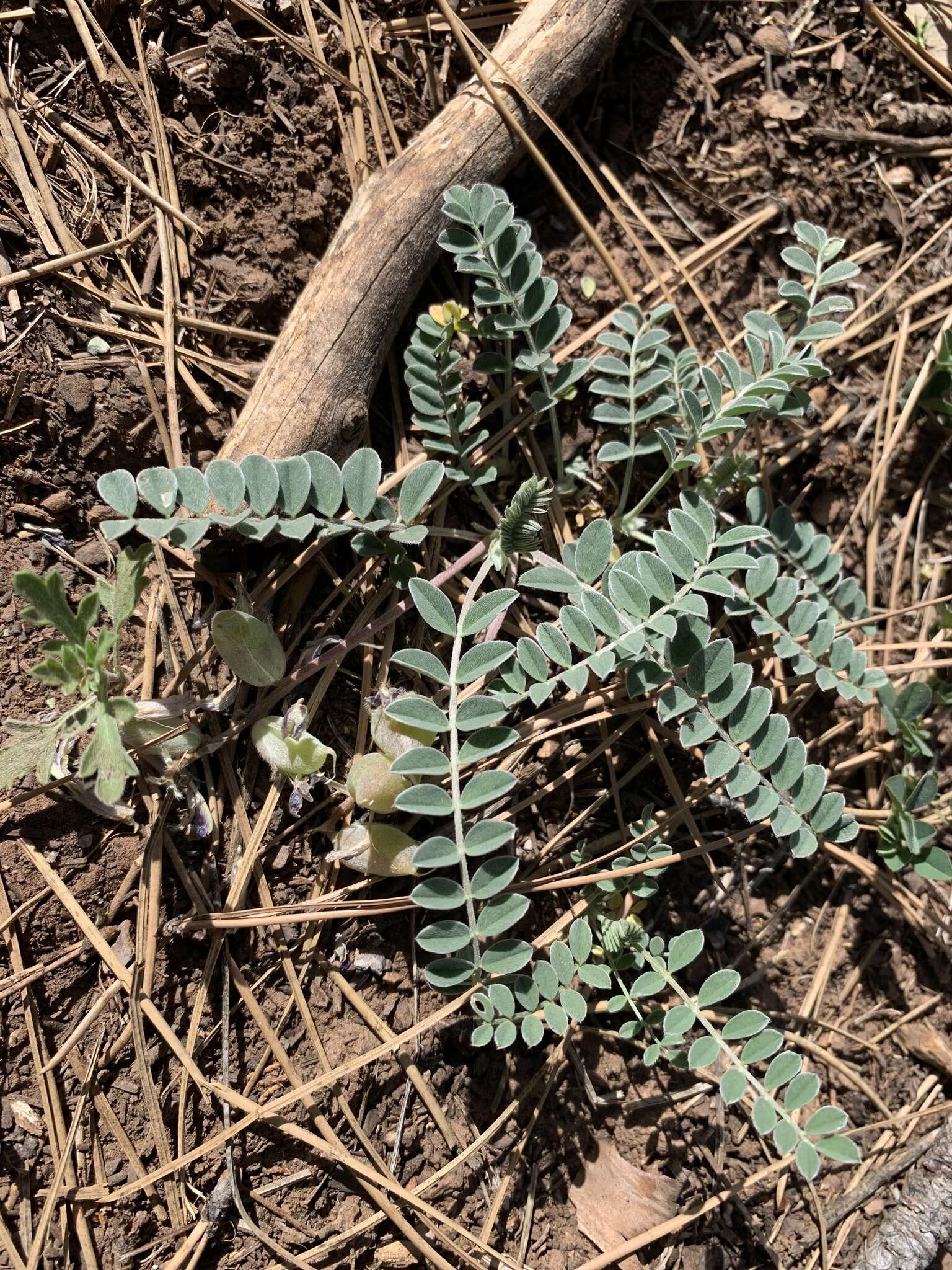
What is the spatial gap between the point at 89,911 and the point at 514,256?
168cm

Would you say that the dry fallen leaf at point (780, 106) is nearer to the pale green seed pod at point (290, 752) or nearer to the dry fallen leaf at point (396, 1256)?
the pale green seed pod at point (290, 752)

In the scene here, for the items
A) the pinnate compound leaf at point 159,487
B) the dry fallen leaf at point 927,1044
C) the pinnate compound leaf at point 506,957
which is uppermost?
the pinnate compound leaf at point 159,487

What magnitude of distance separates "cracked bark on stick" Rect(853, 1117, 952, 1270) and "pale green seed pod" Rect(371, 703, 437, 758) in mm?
1535

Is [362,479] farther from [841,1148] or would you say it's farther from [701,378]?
[841,1148]

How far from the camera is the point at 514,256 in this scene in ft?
6.56

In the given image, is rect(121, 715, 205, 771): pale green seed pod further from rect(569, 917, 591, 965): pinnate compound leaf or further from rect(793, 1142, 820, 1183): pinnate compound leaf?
rect(793, 1142, 820, 1183): pinnate compound leaf

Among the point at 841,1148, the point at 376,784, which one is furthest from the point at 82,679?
the point at 841,1148

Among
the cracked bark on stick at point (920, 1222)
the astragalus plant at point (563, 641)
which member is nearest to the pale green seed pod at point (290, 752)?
the astragalus plant at point (563, 641)

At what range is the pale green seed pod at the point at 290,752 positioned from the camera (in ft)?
6.01

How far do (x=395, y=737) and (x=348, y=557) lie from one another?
46cm

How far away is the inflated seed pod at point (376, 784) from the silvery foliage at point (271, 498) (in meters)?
0.45

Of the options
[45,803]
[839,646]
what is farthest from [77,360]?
[839,646]

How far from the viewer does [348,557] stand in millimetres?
2078

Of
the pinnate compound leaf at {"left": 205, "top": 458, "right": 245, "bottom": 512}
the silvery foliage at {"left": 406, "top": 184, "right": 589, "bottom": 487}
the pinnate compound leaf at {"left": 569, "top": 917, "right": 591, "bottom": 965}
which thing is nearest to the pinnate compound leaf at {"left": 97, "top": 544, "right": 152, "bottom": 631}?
the pinnate compound leaf at {"left": 205, "top": 458, "right": 245, "bottom": 512}
